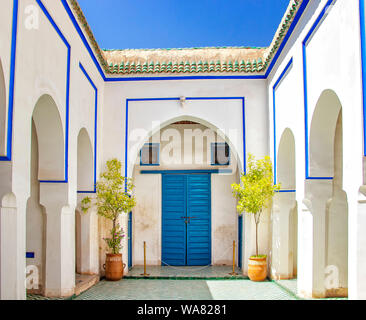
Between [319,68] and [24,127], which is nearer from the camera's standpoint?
[24,127]

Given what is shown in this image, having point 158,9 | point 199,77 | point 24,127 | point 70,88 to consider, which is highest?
point 158,9

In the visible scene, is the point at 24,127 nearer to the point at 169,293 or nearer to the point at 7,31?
the point at 7,31

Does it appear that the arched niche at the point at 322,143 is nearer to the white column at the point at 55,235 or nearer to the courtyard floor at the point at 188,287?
the courtyard floor at the point at 188,287

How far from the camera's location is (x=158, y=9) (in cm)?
874

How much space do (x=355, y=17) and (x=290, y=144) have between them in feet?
13.9

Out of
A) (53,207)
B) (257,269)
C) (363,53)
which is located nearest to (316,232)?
(257,269)

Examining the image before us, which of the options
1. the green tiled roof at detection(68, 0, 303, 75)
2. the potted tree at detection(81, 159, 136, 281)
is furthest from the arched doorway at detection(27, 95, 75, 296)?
the green tiled roof at detection(68, 0, 303, 75)

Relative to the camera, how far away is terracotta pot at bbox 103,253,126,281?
913cm

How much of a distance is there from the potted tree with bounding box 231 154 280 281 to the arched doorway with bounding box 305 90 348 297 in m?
1.62

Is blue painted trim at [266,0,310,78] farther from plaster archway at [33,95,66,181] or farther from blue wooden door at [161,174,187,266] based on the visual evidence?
plaster archway at [33,95,66,181]

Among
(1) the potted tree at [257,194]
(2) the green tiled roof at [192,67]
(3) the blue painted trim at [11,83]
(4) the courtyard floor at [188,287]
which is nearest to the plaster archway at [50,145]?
(3) the blue painted trim at [11,83]

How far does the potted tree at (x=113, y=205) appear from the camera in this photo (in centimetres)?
895

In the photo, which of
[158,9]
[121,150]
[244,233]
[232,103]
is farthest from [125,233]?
[158,9]
